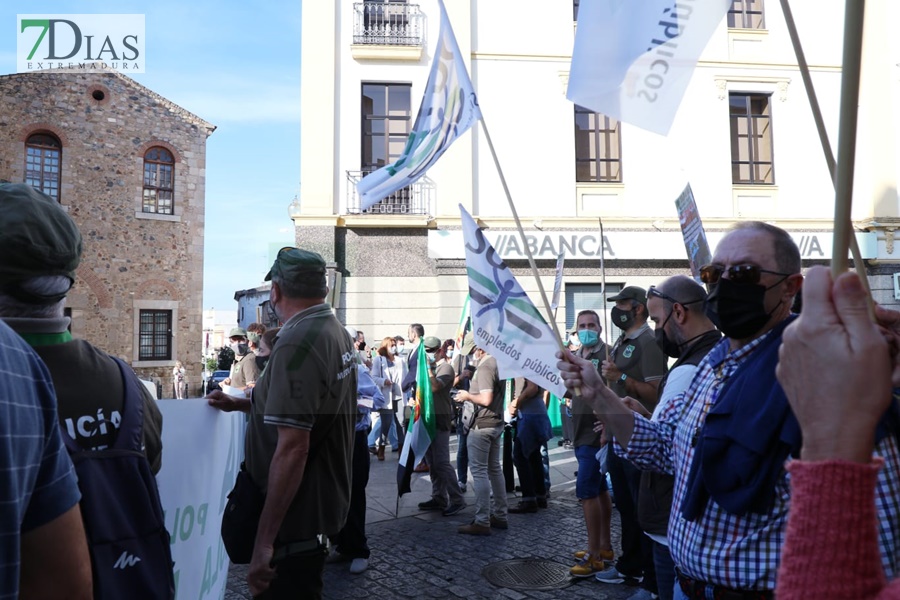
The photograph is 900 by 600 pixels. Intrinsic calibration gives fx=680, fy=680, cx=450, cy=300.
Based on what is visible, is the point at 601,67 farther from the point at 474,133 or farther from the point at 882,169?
the point at 882,169

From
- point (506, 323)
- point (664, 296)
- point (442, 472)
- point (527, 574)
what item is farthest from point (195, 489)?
point (442, 472)

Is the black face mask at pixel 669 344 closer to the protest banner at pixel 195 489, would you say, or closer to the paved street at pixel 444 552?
the paved street at pixel 444 552

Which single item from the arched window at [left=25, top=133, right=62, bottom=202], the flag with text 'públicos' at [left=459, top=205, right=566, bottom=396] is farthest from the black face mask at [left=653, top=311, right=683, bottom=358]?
the arched window at [left=25, top=133, right=62, bottom=202]

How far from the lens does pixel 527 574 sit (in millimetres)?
5195

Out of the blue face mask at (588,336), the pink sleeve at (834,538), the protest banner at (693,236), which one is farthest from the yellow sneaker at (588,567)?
the pink sleeve at (834,538)

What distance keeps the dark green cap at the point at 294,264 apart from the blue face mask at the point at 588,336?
3.34 meters

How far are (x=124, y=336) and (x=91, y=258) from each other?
130 inches

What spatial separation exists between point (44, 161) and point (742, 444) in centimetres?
Result: 3118

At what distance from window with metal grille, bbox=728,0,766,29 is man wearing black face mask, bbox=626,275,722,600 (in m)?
14.8

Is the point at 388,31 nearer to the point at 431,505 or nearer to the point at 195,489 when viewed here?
the point at 431,505

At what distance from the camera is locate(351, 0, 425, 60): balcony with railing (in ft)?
49.1

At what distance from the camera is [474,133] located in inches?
588

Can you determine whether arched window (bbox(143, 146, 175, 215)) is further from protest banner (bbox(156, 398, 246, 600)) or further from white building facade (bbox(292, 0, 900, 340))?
protest banner (bbox(156, 398, 246, 600))

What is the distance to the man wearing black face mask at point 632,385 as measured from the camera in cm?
466
